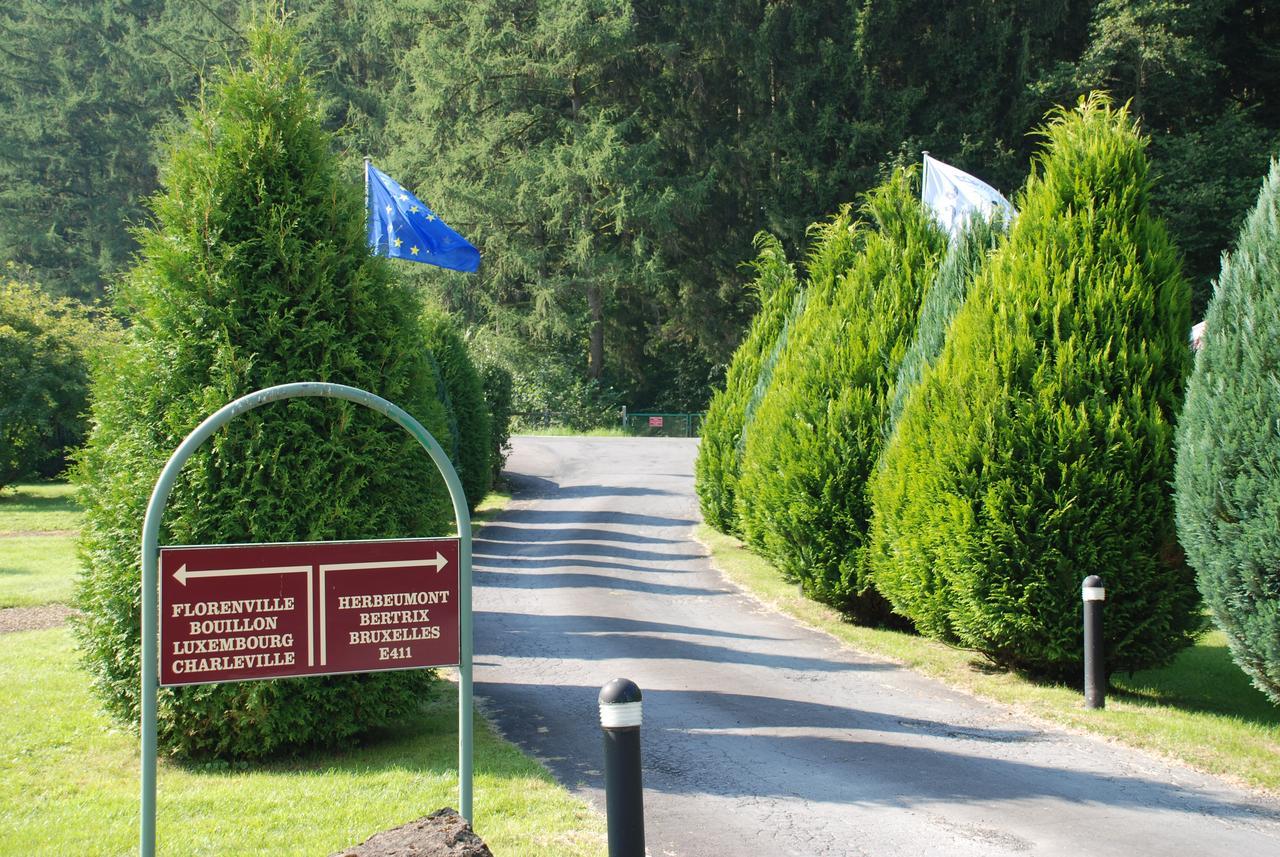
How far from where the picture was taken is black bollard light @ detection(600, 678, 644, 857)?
4273 millimetres

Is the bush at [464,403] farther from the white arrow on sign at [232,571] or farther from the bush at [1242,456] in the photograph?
the white arrow on sign at [232,571]

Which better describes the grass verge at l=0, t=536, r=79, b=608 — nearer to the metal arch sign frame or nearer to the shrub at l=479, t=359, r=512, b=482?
the metal arch sign frame

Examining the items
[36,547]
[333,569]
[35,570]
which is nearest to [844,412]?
[333,569]

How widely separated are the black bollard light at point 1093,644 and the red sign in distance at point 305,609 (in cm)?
545

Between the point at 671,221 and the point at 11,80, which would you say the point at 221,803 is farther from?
the point at 11,80

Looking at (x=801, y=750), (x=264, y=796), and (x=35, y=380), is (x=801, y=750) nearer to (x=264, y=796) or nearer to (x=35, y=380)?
(x=264, y=796)

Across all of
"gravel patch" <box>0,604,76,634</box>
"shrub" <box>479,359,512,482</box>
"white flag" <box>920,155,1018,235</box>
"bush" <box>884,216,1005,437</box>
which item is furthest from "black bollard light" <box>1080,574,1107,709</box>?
"shrub" <box>479,359,512,482</box>

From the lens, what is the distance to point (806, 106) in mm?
44219

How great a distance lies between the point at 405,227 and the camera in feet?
49.5

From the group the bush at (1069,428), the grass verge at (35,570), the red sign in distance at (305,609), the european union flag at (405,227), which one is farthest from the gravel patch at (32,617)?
the bush at (1069,428)

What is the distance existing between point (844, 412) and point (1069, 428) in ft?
12.6

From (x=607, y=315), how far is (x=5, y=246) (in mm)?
33744

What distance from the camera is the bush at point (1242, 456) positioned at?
7.00m

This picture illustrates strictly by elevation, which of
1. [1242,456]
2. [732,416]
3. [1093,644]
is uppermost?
[732,416]
